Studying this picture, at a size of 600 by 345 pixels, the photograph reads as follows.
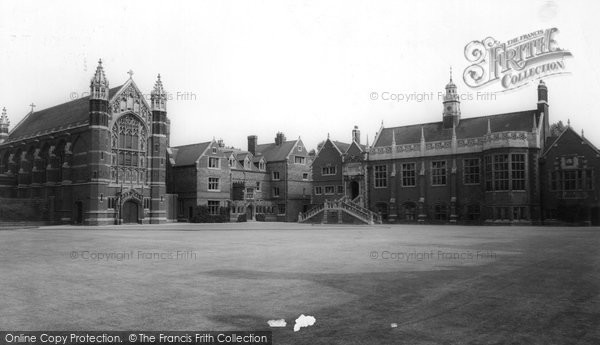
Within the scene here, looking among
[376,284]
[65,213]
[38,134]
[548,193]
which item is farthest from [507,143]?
[38,134]

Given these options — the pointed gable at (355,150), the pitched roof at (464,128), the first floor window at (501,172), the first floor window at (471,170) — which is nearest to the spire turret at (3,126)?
the pointed gable at (355,150)

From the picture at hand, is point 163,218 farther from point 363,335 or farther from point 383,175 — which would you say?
point 363,335

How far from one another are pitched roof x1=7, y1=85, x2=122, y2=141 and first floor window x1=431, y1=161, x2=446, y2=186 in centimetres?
3968

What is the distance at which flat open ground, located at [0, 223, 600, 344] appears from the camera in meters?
8.15

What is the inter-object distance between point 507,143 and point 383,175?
16227 millimetres

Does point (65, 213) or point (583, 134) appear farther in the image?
point (65, 213)

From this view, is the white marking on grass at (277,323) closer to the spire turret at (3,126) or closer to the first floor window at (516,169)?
the first floor window at (516,169)

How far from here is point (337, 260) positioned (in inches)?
686

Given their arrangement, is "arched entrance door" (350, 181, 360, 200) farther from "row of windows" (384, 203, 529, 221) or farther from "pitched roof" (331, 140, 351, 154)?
"row of windows" (384, 203, 529, 221)

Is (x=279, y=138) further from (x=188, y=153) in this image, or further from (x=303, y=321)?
(x=303, y=321)

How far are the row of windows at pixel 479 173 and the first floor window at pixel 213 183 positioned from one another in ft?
73.1

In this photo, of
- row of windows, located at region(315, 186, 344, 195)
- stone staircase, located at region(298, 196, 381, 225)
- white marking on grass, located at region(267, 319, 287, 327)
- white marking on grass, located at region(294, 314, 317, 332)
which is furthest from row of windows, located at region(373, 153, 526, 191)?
white marking on grass, located at region(267, 319, 287, 327)

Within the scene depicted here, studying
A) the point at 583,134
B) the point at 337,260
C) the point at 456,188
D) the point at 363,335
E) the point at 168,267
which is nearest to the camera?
the point at 363,335

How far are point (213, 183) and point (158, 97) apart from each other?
548 inches
